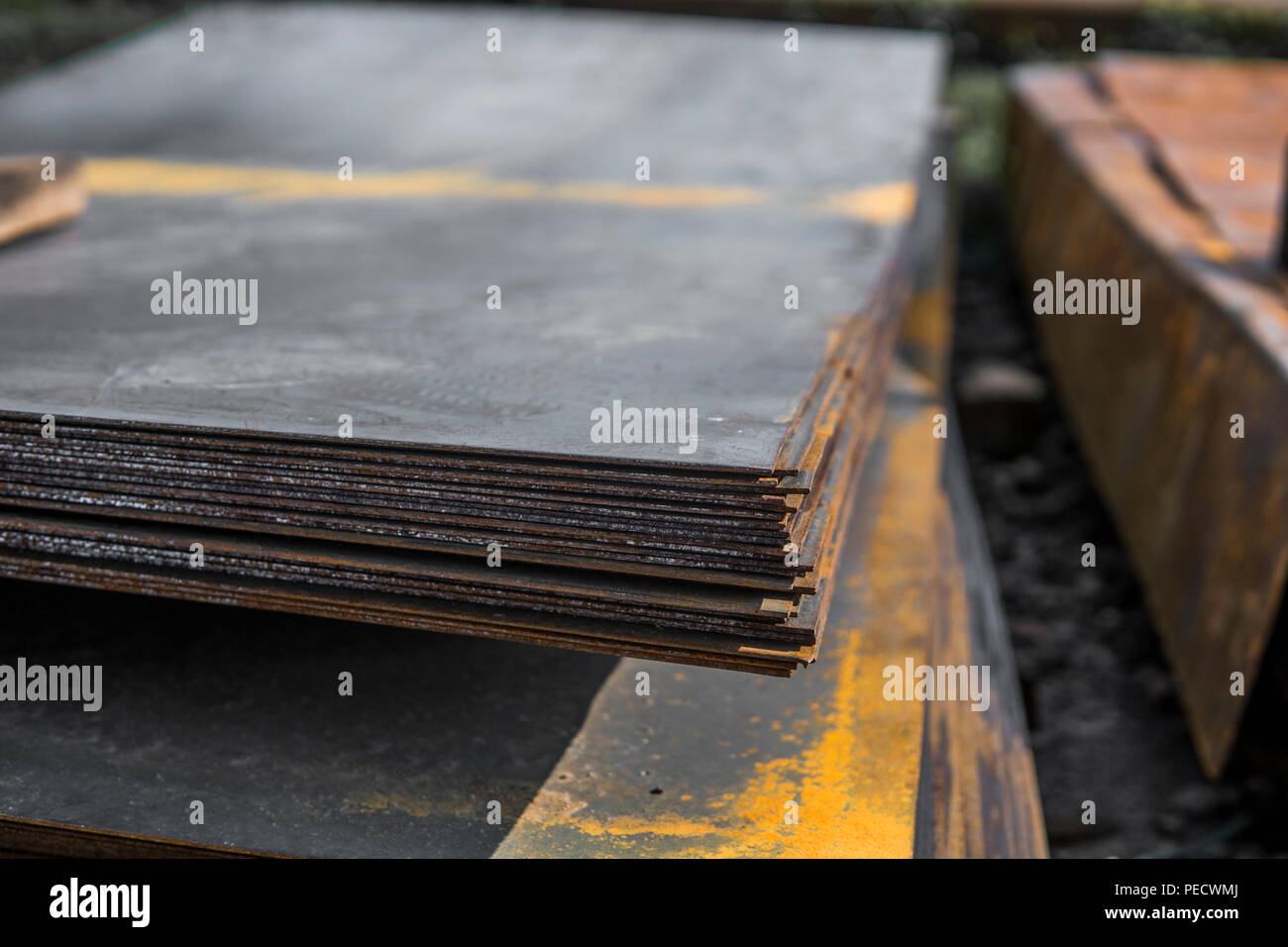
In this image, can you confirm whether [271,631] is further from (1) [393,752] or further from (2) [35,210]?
(2) [35,210]

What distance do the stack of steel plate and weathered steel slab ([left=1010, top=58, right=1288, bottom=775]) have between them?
0.76 m

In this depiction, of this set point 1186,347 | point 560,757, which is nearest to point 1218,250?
point 1186,347

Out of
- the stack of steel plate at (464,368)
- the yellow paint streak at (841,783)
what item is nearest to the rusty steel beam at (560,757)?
the yellow paint streak at (841,783)

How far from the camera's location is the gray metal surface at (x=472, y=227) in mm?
1872

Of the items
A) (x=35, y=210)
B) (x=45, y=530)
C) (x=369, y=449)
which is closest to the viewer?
(x=369, y=449)

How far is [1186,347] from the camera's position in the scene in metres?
3.19

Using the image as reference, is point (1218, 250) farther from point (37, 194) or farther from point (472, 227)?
point (37, 194)

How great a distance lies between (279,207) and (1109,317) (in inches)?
109

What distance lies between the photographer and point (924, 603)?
237 centimetres

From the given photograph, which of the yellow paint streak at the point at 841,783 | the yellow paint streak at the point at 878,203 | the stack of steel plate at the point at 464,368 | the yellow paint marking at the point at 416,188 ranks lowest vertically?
the yellow paint streak at the point at 841,783

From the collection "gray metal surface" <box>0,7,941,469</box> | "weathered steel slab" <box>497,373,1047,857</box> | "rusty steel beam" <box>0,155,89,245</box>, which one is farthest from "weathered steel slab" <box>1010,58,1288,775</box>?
"rusty steel beam" <box>0,155,89,245</box>

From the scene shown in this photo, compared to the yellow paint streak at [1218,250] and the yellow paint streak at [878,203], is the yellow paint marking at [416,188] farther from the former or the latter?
the yellow paint streak at [1218,250]

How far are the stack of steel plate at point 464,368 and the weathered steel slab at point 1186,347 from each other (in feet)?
2.50
